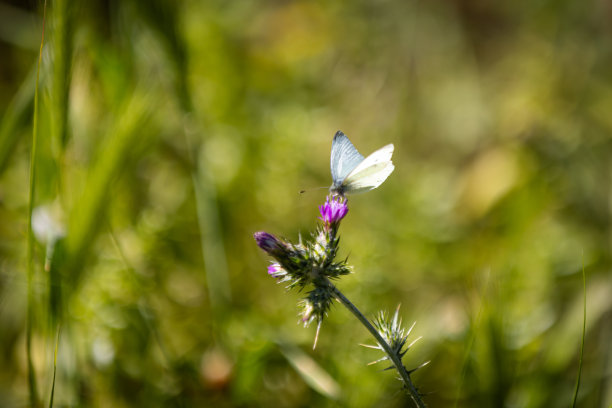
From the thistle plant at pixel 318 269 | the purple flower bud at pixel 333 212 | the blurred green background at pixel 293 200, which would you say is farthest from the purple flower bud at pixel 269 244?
the blurred green background at pixel 293 200

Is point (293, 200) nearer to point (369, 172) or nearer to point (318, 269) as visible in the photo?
point (369, 172)

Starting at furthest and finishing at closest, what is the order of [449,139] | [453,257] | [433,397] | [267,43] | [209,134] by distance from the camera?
[267,43] → [449,139] → [209,134] → [453,257] → [433,397]

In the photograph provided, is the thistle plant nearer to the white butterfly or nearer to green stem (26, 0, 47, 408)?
the white butterfly

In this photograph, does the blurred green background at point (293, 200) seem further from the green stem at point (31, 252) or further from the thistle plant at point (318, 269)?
the thistle plant at point (318, 269)

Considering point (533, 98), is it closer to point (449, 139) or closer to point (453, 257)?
point (449, 139)

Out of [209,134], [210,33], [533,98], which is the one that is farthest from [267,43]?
[533,98]

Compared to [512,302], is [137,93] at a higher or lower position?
higher

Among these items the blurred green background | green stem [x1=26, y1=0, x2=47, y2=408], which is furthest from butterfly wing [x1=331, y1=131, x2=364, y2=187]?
green stem [x1=26, y1=0, x2=47, y2=408]
